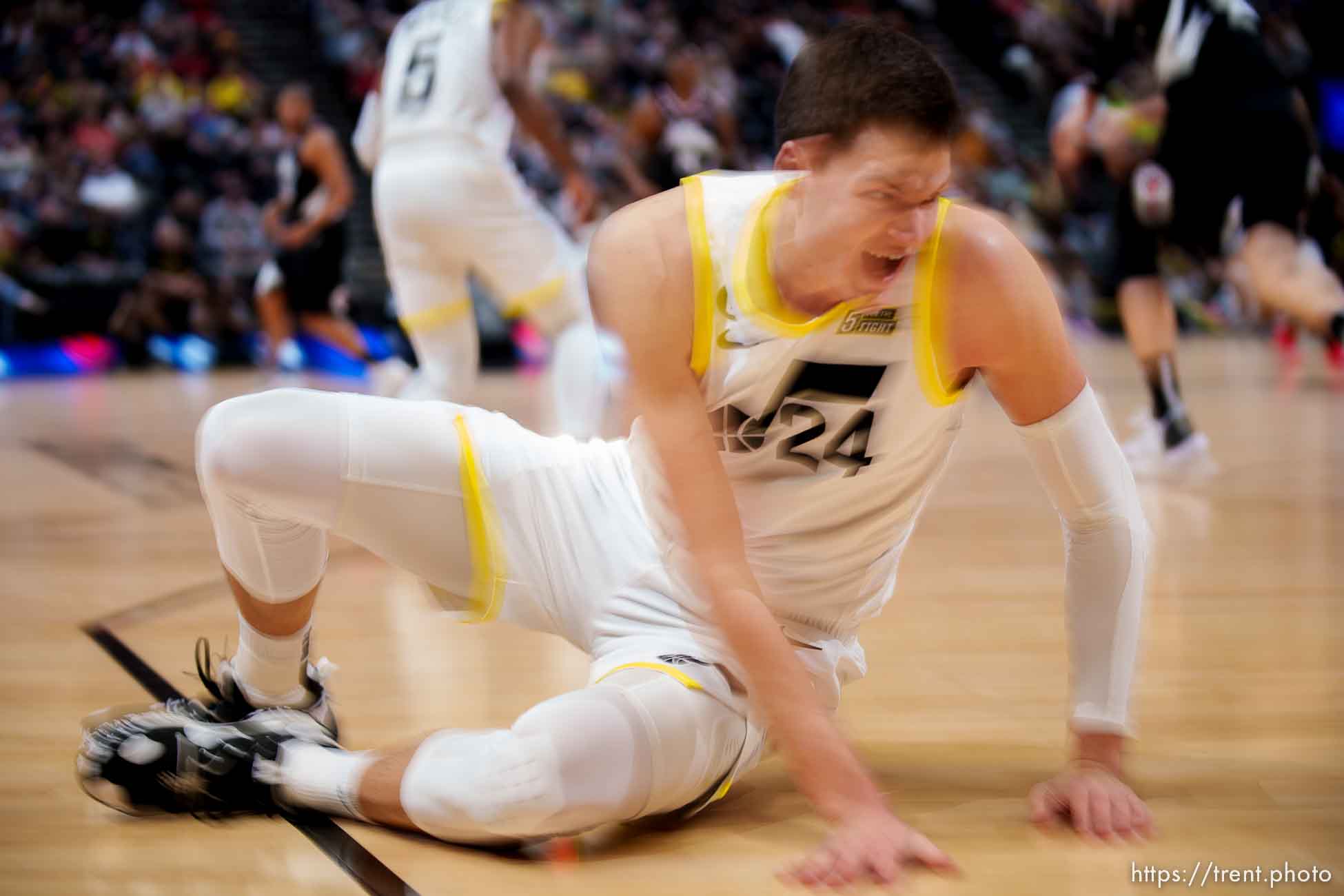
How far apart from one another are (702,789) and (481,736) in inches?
11.1

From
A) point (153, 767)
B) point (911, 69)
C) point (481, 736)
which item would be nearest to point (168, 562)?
point (153, 767)

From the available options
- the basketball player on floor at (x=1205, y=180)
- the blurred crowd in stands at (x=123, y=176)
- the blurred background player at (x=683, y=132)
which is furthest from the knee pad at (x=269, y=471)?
the blurred crowd in stands at (x=123, y=176)

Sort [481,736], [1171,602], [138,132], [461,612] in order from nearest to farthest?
[481,736], [461,612], [1171,602], [138,132]

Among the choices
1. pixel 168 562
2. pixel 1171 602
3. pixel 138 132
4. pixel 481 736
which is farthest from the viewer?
pixel 138 132

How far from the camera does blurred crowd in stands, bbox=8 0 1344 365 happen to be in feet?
37.3

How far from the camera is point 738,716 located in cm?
173

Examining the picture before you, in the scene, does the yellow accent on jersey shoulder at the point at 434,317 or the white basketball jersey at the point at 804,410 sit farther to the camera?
the yellow accent on jersey shoulder at the point at 434,317

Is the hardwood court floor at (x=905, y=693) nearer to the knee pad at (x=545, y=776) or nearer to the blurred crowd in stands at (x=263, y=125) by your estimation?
the knee pad at (x=545, y=776)

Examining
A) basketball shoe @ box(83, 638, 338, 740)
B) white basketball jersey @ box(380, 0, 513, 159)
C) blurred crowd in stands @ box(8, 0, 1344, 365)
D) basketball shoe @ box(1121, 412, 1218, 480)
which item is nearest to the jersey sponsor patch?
basketball shoe @ box(83, 638, 338, 740)

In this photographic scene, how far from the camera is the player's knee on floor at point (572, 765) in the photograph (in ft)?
5.17

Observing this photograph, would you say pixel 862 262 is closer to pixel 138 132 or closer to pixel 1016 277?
pixel 1016 277

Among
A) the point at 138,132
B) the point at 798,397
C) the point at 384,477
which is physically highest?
the point at 798,397

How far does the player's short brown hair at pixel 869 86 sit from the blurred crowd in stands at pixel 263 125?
6.76 meters

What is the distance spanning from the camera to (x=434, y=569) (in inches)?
73.8
